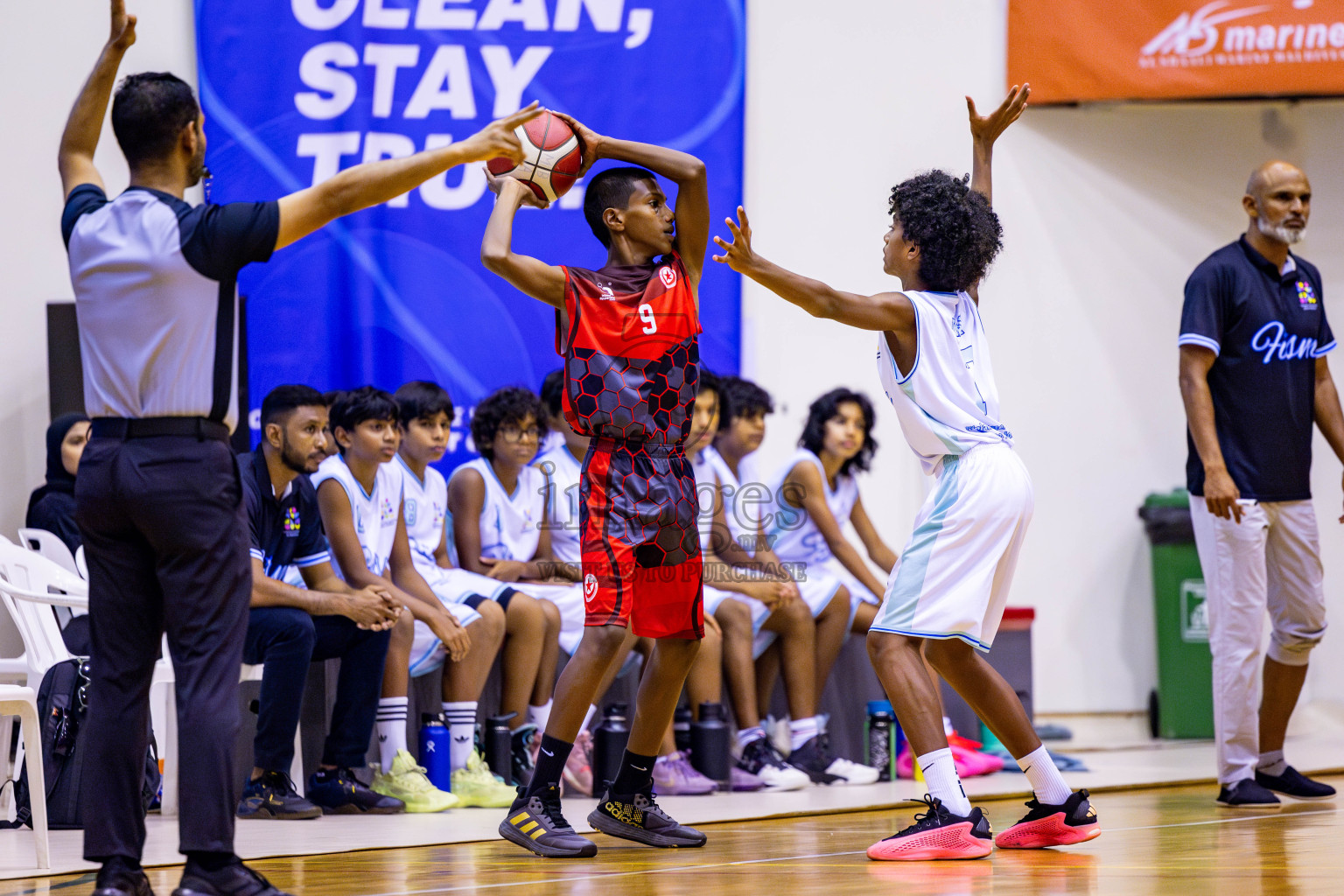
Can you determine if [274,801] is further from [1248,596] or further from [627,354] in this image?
[1248,596]

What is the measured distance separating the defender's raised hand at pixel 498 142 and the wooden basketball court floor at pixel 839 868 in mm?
1635

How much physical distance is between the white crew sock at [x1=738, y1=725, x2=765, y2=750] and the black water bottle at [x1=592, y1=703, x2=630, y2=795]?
0.61m

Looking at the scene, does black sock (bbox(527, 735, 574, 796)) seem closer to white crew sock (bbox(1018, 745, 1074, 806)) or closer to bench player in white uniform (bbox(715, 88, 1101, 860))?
bench player in white uniform (bbox(715, 88, 1101, 860))

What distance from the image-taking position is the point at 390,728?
518 cm

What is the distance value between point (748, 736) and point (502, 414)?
5.67 feet

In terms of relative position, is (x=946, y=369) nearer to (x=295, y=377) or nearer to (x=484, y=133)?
(x=484, y=133)

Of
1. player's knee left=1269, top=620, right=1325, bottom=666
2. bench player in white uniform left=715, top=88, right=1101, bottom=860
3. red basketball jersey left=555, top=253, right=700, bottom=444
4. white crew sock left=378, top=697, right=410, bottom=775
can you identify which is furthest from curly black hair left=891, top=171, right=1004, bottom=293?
white crew sock left=378, top=697, right=410, bottom=775

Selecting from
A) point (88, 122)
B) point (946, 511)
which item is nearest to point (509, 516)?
point (946, 511)

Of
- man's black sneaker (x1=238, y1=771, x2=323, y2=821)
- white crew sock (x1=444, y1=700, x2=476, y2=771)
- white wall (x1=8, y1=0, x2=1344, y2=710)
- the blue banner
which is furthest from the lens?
white wall (x1=8, y1=0, x2=1344, y2=710)

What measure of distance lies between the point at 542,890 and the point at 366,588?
218cm

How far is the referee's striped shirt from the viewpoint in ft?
9.12

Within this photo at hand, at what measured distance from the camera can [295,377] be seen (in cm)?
667

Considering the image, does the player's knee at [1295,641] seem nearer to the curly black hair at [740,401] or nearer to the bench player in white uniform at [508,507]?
the curly black hair at [740,401]

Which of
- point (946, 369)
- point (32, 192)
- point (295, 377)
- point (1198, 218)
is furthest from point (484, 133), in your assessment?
point (1198, 218)
